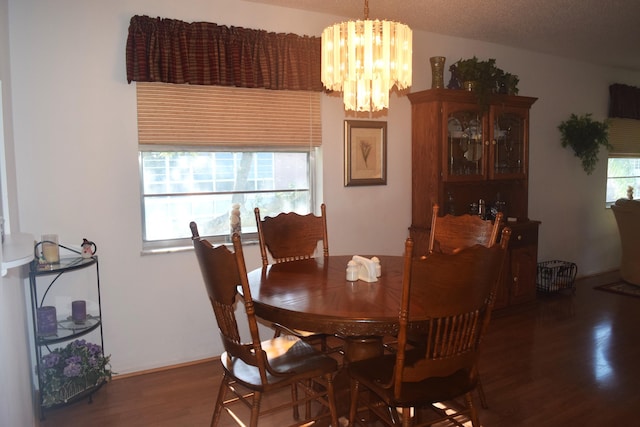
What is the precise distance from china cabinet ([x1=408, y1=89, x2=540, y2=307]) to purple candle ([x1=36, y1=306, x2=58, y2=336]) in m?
2.66

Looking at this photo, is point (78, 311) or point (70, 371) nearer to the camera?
point (70, 371)

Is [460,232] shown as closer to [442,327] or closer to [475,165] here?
[442,327]

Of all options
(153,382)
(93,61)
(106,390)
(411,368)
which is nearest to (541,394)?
(411,368)

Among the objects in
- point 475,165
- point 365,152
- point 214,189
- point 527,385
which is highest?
point 365,152

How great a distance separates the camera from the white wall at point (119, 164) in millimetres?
2725

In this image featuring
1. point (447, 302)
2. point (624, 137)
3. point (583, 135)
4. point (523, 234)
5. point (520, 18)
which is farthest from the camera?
point (624, 137)

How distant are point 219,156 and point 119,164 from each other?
67 centimetres

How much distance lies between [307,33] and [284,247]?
163 centimetres

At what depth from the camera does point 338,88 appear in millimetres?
2297

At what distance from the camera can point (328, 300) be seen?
1943mm

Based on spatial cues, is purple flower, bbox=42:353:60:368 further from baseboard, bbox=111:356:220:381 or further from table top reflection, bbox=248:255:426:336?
table top reflection, bbox=248:255:426:336

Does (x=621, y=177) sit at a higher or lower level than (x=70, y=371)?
higher

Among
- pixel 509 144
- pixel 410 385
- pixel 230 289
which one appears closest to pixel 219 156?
pixel 230 289

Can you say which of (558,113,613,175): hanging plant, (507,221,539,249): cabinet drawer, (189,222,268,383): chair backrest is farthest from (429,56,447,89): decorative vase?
(189,222,268,383): chair backrest
